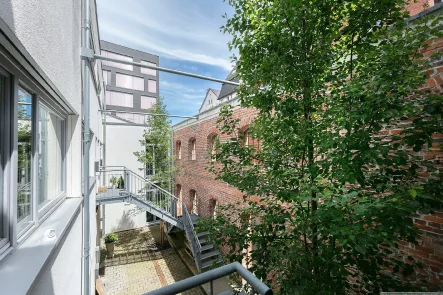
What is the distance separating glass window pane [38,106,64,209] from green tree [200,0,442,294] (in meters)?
1.71

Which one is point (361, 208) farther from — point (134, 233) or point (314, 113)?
point (134, 233)

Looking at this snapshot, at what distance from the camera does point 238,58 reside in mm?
2484

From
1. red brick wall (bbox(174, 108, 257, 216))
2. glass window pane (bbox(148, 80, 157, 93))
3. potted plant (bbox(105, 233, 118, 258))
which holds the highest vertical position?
glass window pane (bbox(148, 80, 157, 93))

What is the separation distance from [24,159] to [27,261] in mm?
690

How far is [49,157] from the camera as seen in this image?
2.01 metres

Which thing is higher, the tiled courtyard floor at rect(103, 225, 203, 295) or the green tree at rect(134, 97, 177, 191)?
the green tree at rect(134, 97, 177, 191)

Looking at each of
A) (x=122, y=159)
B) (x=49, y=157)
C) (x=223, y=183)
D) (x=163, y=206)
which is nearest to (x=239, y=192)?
(x=223, y=183)

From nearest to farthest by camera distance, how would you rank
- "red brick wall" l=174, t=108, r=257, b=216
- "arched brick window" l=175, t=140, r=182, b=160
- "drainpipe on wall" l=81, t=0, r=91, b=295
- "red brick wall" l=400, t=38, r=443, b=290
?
1. "red brick wall" l=400, t=38, r=443, b=290
2. "drainpipe on wall" l=81, t=0, r=91, b=295
3. "red brick wall" l=174, t=108, r=257, b=216
4. "arched brick window" l=175, t=140, r=182, b=160

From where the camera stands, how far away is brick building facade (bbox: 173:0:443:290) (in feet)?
6.70

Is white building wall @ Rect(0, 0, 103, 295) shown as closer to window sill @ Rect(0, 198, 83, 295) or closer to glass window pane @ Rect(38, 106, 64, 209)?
window sill @ Rect(0, 198, 83, 295)

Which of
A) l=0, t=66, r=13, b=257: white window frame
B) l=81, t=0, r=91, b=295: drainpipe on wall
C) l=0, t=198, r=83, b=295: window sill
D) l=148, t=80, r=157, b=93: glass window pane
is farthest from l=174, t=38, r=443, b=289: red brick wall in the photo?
l=148, t=80, r=157, b=93: glass window pane

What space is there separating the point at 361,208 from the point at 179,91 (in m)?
31.3

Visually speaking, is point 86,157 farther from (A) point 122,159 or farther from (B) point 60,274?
(A) point 122,159

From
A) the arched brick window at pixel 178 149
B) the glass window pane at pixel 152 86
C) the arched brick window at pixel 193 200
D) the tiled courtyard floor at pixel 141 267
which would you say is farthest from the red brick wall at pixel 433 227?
the glass window pane at pixel 152 86
